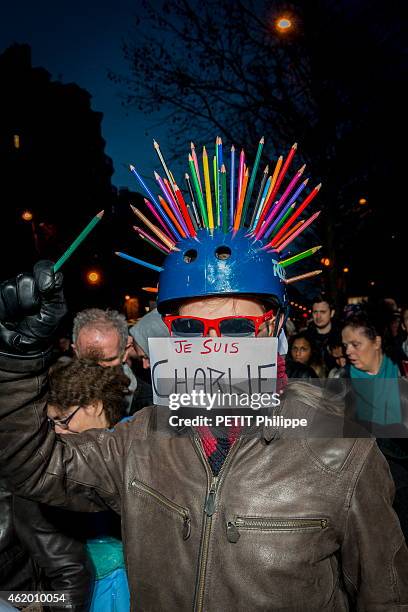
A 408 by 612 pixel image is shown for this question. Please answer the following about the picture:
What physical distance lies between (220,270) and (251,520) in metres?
0.97

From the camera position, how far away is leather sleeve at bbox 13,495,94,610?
93.2 inches

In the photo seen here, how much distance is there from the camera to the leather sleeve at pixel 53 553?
7.77ft

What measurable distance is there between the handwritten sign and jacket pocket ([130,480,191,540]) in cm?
32

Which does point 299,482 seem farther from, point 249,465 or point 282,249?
point 282,249

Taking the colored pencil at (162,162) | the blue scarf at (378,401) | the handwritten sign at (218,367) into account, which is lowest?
the blue scarf at (378,401)

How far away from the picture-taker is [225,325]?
6.61 feet

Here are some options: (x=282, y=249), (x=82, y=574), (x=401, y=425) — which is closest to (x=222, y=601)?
(x=82, y=574)

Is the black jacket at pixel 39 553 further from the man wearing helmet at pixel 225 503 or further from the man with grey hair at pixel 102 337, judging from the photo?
the man with grey hair at pixel 102 337

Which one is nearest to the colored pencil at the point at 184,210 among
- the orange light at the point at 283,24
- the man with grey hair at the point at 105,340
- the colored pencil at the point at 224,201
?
the colored pencil at the point at 224,201

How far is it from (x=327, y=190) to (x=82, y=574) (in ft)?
40.3

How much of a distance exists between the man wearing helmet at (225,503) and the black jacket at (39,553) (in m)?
0.62

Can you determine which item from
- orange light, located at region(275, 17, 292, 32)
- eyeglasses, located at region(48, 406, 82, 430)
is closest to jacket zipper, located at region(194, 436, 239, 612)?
eyeglasses, located at region(48, 406, 82, 430)

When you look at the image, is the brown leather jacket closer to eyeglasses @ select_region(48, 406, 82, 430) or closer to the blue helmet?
the blue helmet

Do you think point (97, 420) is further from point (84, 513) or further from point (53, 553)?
point (53, 553)
